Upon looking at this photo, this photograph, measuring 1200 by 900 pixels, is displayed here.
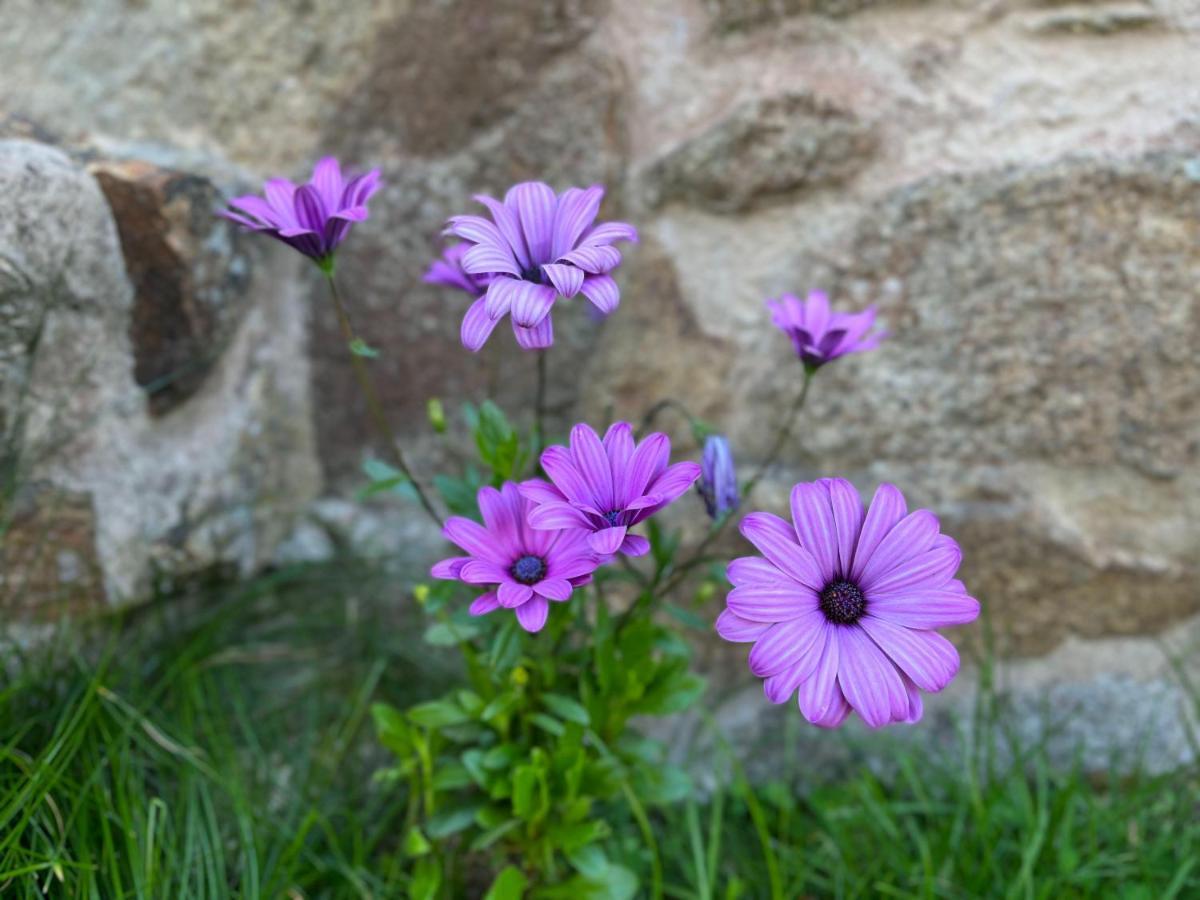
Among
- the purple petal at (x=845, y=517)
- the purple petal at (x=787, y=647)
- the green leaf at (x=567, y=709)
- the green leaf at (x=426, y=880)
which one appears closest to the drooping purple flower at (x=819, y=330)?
the purple petal at (x=845, y=517)

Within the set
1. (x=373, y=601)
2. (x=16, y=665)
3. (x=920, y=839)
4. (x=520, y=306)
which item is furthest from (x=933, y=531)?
(x=16, y=665)

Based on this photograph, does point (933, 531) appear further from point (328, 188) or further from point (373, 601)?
point (373, 601)

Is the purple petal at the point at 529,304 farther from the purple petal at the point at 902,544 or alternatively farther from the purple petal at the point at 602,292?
the purple petal at the point at 902,544

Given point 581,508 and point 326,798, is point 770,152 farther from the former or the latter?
point 326,798

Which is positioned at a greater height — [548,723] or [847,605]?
[847,605]

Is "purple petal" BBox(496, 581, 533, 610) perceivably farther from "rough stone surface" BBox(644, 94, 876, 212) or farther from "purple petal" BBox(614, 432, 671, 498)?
"rough stone surface" BBox(644, 94, 876, 212)

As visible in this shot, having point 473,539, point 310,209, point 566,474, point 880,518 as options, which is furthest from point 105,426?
point 880,518
